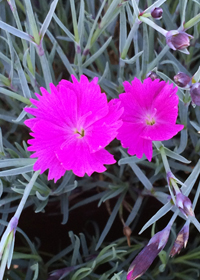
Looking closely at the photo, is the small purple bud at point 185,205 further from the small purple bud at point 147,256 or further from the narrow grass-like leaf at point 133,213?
the narrow grass-like leaf at point 133,213

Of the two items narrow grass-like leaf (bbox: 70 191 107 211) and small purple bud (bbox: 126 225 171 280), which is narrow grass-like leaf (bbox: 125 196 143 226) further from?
small purple bud (bbox: 126 225 171 280)

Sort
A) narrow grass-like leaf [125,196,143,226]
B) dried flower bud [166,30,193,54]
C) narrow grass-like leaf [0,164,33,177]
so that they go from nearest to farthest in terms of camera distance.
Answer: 1. dried flower bud [166,30,193,54]
2. narrow grass-like leaf [0,164,33,177]
3. narrow grass-like leaf [125,196,143,226]

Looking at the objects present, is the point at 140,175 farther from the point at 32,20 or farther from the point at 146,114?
the point at 32,20

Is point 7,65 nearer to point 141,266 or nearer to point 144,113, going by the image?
point 144,113

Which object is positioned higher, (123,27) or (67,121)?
(123,27)

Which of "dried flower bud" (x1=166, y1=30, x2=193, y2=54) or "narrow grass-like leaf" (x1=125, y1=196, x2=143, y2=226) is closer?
"dried flower bud" (x1=166, y1=30, x2=193, y2=54)

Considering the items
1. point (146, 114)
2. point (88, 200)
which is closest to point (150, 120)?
point (146, 114)

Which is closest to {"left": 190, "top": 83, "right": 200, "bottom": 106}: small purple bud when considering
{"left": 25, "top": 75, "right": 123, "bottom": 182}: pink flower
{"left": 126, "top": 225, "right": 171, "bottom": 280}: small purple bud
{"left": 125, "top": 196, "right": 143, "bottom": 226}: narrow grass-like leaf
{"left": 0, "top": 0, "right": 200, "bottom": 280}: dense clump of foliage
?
{"left": 0, "top": 0, "right": 200, "bottom": 280}: dense clump of foliage

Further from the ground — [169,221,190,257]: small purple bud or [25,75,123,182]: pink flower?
[25,75,123,182]: pink flower
